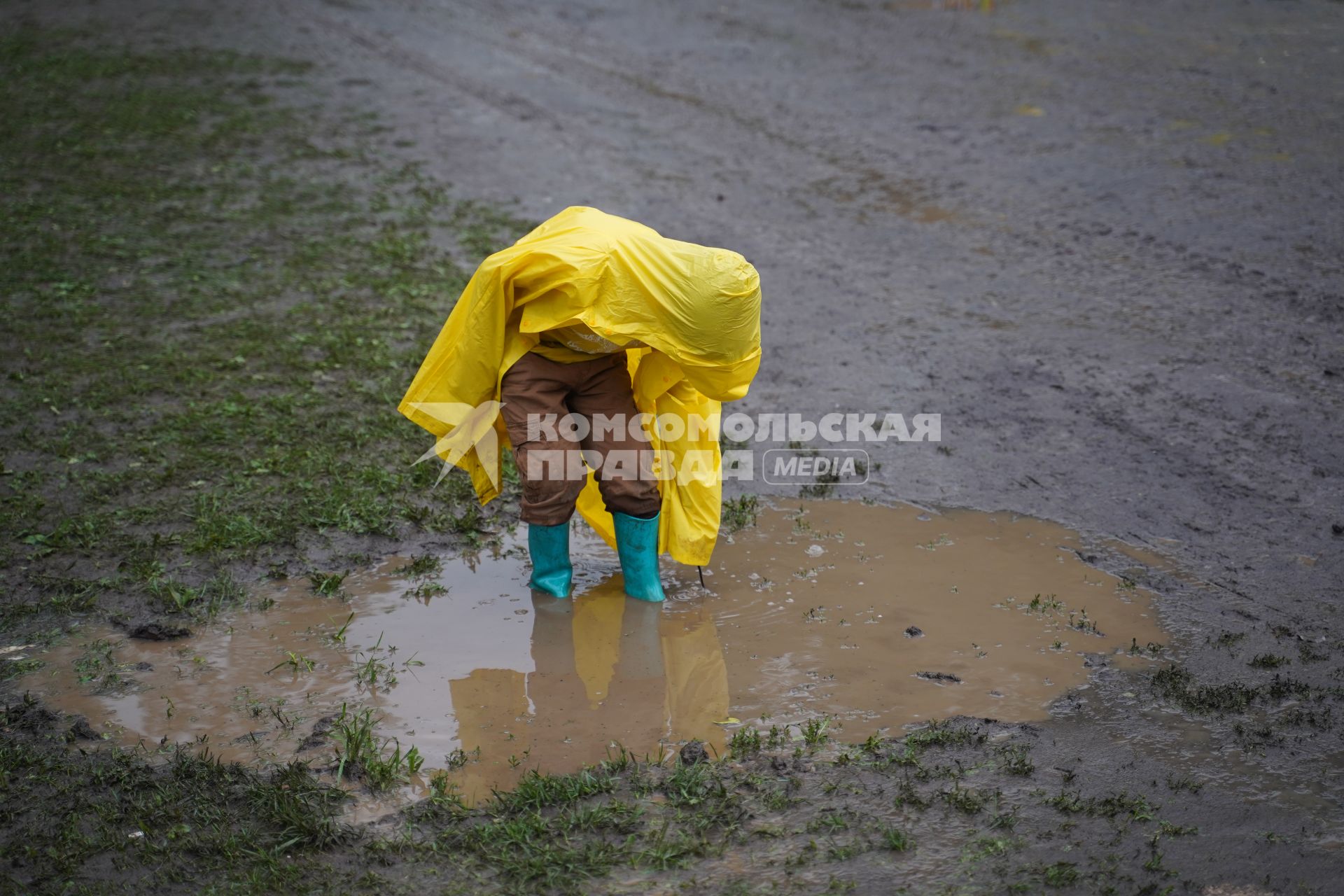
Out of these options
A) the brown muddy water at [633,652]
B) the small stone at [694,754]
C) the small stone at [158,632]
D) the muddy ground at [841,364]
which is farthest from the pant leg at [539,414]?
the small stone at [158,632]

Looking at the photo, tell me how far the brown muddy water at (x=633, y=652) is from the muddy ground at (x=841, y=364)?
181mm

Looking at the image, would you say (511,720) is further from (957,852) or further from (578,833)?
(957,852)

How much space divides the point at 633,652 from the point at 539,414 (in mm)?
852

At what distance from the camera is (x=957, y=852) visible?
9.44 feet

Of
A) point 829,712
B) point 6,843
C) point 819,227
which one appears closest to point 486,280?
point 829,712

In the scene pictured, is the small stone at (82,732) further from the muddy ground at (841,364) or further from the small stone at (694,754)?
the small stone at (694,754)

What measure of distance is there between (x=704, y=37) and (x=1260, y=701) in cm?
936

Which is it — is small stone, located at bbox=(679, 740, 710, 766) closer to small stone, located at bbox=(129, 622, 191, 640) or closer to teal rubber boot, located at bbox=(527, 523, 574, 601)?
teal rubber boot, located at bbox=(527, 523, 574, 601)

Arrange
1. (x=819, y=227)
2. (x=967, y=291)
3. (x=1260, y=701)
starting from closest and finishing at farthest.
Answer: (x=1260, y=701)
(x=967, y=291)
(x=819, y=227)

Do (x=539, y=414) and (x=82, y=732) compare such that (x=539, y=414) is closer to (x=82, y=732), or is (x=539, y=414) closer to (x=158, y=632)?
(x=158, y=632)

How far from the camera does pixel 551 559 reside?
4.19 m

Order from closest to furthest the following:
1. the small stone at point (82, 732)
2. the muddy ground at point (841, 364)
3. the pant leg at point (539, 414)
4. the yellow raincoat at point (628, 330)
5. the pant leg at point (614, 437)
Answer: the muddy ground at point (841, 364) < the small stone at point (82, 732) < the yellow raincoat at point (628, 330) < the pant leg at point (539, 414) < the pant leg at point (614, 437)

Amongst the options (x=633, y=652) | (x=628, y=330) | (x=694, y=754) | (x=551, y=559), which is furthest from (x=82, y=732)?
(x=628, y=330)

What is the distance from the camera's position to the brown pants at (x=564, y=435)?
3881 mm
